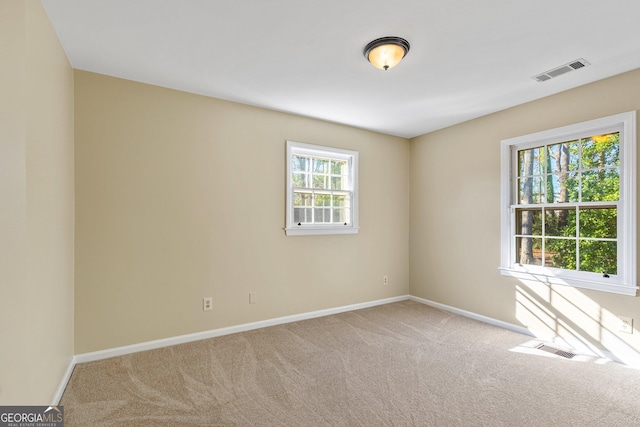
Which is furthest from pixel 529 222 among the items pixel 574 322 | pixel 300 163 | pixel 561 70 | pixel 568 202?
pixel 300 163

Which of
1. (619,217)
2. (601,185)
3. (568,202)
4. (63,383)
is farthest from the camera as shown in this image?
(568,202)

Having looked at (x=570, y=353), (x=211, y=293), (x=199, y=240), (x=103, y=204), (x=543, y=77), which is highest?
(x=543, y=77)

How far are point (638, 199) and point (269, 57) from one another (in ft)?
10.9

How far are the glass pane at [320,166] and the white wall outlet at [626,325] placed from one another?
10.8ft

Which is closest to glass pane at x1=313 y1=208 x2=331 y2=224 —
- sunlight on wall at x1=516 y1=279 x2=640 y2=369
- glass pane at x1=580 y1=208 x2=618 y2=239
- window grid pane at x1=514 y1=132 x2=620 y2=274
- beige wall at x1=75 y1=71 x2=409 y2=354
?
beige wall at x1=75 y1=71 x2=409 y2=354

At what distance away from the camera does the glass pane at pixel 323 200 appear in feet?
13.5

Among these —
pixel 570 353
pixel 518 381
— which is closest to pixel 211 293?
pixel 518 381

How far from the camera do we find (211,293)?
130 inches

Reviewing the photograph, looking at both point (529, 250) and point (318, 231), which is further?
point (318, 231)

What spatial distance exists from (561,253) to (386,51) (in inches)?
108

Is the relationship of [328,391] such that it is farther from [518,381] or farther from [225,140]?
[225,140]

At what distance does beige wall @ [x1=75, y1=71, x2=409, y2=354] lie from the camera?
2.78m

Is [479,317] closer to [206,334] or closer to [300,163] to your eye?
[300,163]

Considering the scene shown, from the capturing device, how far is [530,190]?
139 inches
